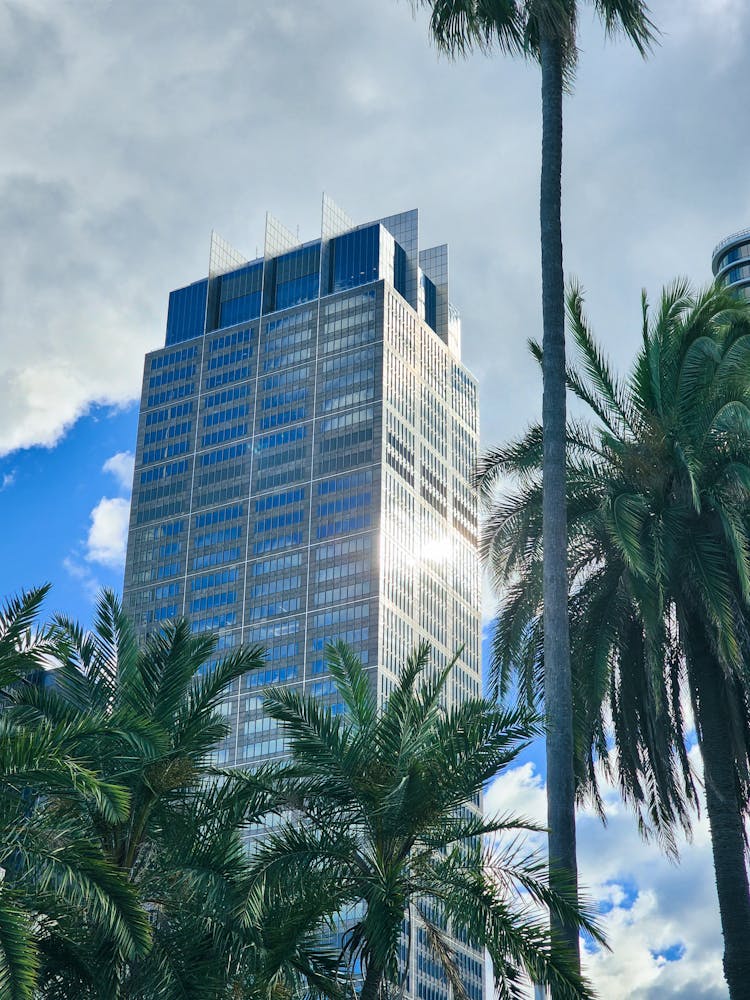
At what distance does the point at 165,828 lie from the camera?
2422 centimetres

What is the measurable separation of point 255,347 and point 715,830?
176 meters

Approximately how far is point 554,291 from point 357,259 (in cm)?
17344

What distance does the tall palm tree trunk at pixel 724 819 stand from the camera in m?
24.9

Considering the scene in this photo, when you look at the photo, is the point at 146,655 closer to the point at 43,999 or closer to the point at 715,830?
the point at 43,999

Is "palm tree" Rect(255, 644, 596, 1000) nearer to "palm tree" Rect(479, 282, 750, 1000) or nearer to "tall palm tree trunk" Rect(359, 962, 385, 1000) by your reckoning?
"tall palm tree trunk" Rect(359, 962, 385, 1000)

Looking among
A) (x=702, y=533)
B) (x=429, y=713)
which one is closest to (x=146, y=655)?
(x=429, y=713)

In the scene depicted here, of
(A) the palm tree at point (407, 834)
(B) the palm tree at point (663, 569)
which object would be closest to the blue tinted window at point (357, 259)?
(B) the palm tree at point (663, 569)

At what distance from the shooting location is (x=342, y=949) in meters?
22.6

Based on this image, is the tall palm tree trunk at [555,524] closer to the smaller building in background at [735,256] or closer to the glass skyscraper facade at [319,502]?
the smaller building in background at [735,256]

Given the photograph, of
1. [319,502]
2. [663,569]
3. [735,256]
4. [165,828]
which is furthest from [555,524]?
[319,502]

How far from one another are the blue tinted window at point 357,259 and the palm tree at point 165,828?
170004 mm

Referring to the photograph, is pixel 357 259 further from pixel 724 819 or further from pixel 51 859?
pixel 51 859

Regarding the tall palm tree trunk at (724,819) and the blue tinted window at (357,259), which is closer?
the tall palm tree trunk at (724,819)

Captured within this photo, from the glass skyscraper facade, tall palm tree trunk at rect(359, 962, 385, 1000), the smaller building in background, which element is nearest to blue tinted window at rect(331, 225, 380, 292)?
the glass skyscraper facade
